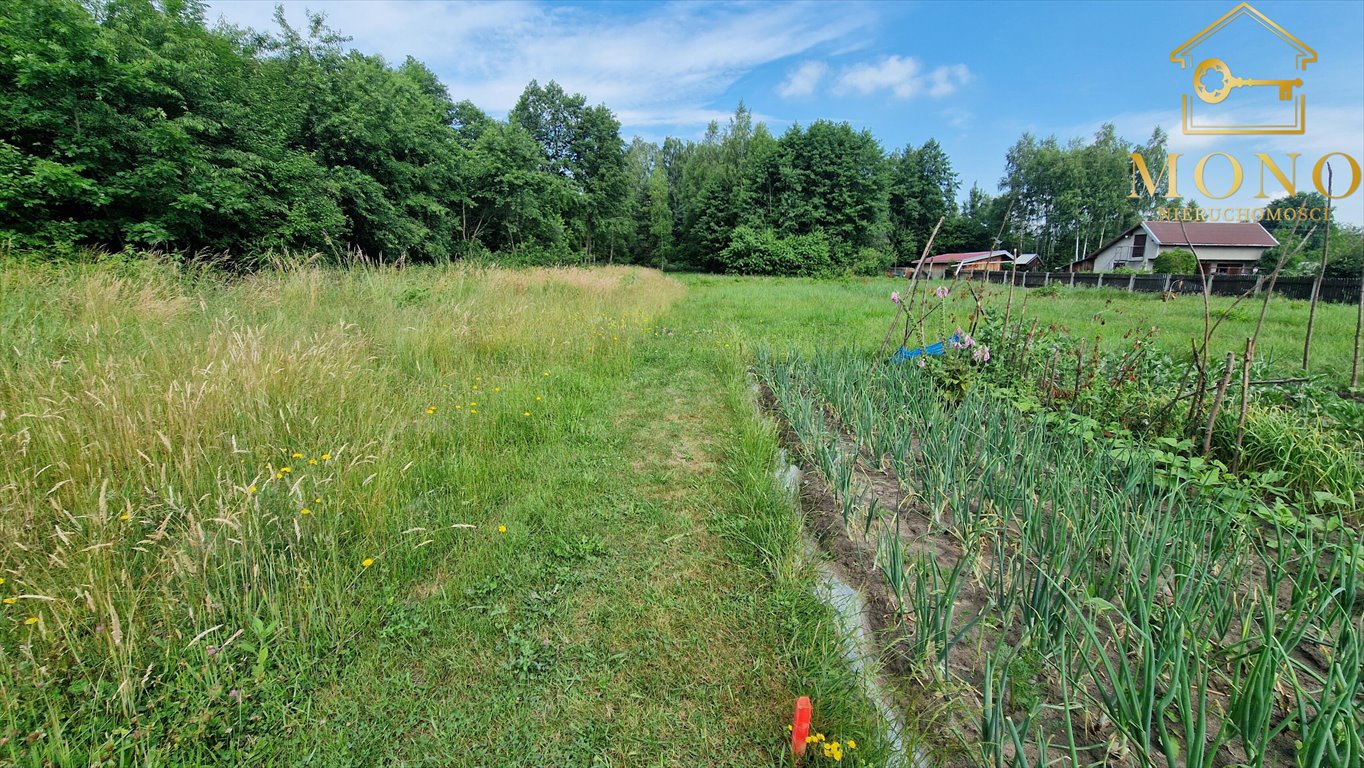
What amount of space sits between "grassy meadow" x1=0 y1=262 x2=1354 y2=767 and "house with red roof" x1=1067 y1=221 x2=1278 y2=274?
31351mm

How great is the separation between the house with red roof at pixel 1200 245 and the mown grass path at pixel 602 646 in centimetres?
3127

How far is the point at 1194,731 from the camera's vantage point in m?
1.04

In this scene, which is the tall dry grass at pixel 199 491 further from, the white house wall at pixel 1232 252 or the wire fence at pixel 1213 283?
the white house wall at pixel 1232 252

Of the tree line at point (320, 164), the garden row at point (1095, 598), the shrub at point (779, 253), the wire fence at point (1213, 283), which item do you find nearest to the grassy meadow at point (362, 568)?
the garden row at point (1095, 598)

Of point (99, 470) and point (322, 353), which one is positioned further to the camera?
point (322, 353)

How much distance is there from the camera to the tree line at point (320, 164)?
7.29 metres

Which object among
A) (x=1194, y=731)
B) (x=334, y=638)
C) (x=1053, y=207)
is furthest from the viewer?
(x=1053, y=207)

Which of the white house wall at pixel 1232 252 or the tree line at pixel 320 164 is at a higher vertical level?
the tree line at pixel 320 164

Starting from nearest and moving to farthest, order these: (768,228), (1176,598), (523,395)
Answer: (1176,598)
(523,395)
(768,228)

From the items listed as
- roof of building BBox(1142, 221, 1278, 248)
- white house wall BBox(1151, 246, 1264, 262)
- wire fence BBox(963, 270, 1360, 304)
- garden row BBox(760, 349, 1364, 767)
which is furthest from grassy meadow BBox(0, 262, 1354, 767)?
white house wall BBox(1151, 246, 1264, 262)

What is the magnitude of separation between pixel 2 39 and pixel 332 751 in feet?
38.0

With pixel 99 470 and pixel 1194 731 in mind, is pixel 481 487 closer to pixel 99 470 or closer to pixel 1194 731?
pixel 99 470

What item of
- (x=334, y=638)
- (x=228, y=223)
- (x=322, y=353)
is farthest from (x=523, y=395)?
(x=228, y=223)

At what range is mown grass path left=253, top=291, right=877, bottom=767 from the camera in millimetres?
1357
